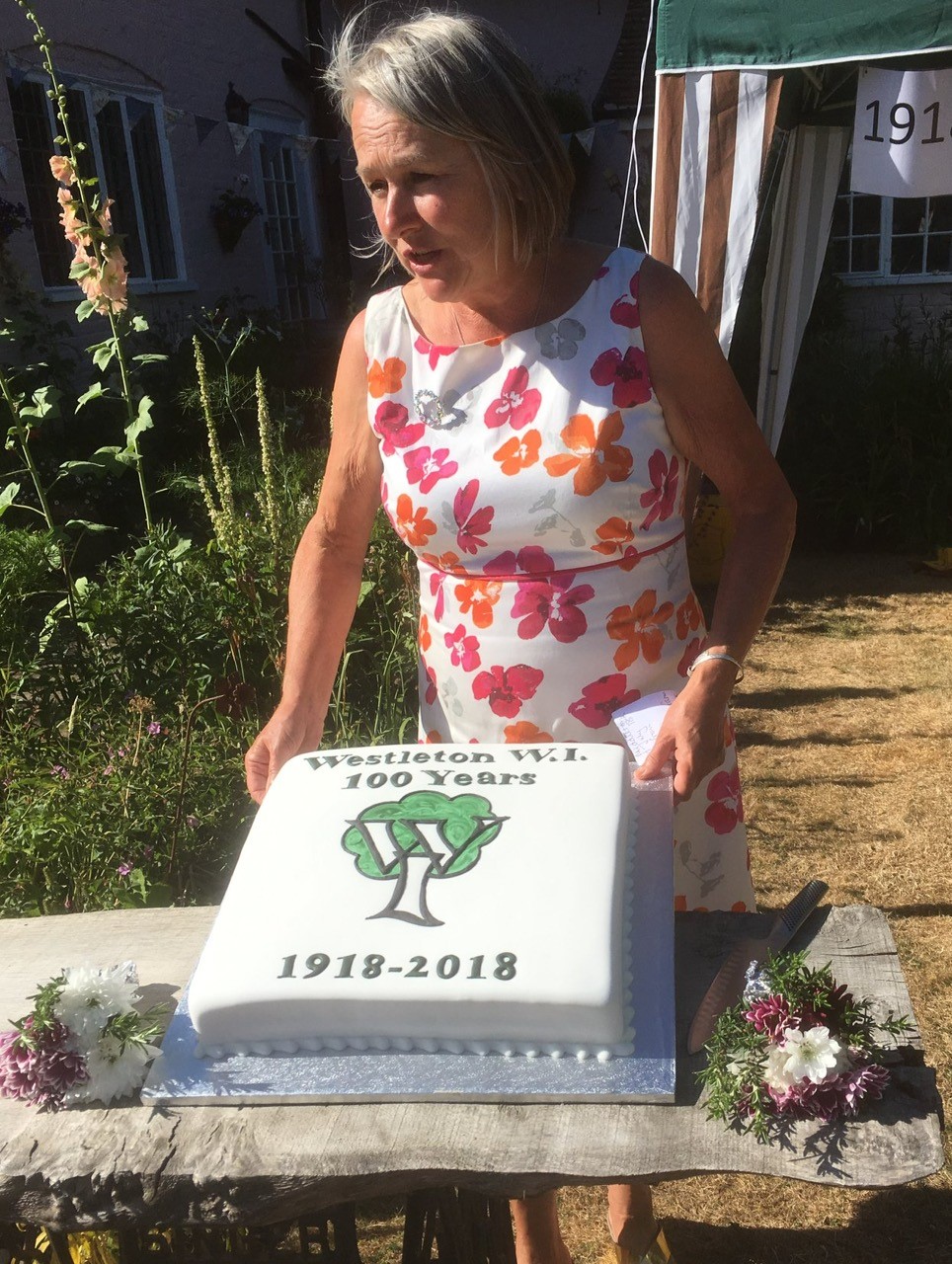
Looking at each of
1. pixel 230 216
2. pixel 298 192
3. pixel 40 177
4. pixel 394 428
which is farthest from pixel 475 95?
pixel 298 192

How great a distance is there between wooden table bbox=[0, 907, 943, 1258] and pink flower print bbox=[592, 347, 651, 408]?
761 mm

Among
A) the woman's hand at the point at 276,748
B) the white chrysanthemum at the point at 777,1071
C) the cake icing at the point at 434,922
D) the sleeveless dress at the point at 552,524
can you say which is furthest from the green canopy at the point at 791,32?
the white chrysanthemum at the point at 777,1071

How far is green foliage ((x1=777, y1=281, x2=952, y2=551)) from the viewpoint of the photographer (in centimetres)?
724

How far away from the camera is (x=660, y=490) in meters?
1.55

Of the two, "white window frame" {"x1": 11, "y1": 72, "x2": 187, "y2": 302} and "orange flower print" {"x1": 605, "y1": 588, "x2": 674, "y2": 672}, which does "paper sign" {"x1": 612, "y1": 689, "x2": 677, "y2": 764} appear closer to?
"orange flower print" {"x1": 605, "y1": 588, "x2": 674, "y2": 672}

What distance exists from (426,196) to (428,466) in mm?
342

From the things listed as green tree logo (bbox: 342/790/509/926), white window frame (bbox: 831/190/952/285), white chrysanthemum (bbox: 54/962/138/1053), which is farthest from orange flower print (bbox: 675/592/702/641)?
white window frame (bbox: 831/190/952/285)

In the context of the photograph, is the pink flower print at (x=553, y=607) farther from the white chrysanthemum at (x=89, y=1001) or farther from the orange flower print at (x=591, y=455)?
the white chrysanthemum at (x=89, y=1001)

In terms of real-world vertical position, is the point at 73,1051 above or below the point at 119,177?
above

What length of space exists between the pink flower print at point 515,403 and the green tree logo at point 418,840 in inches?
20.8

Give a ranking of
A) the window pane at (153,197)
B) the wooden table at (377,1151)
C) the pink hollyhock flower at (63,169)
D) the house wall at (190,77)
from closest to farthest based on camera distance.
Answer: the wooden table at (377,1151) → the pink hollyhock flower at (63,169) → the house wall at (190,77) → the window pane at (153,197)

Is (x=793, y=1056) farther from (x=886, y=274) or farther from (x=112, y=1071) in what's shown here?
(x=886, y=274)

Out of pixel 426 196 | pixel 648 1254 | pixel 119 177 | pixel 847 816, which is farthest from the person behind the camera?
pixel 119 177

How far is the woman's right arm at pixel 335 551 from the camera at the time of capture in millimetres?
1649
